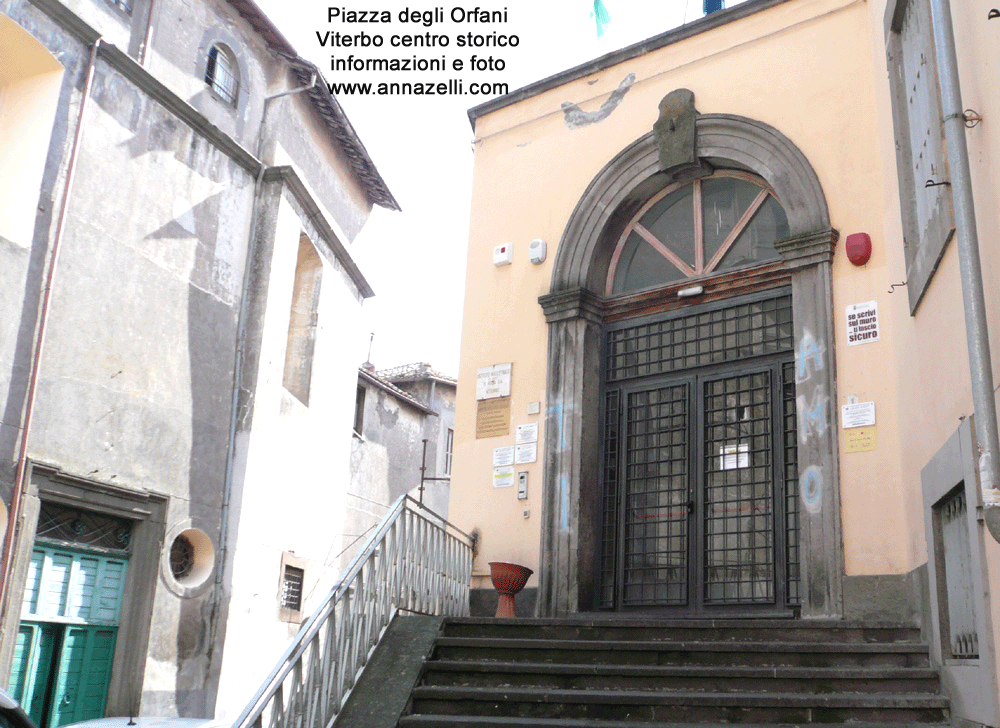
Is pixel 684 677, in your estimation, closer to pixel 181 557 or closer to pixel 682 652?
pixel 682 652

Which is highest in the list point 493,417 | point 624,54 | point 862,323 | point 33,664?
point 624,54

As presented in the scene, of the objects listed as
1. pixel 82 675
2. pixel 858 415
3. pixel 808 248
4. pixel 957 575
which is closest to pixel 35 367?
pixel 82 675

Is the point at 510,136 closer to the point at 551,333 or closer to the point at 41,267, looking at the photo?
the point at 551,333

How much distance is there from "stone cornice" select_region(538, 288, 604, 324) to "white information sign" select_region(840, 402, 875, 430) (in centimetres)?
263

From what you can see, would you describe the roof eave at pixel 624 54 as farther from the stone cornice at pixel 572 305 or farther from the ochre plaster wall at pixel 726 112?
the stone cornice at pixel 572 305

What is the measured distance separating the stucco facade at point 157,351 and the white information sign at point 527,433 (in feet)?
14.1

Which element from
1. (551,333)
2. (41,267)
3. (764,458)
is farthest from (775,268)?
(41,267)

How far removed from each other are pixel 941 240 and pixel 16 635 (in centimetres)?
838

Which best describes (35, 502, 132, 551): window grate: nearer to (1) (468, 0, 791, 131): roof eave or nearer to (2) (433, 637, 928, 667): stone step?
(2) (433, 637, 928, 667): stone step

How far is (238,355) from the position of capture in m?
12.1

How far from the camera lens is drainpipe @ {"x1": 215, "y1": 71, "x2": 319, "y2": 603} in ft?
37.7

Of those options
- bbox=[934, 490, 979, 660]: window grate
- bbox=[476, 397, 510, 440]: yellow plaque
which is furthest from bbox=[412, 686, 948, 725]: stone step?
bbox=[476, 397, 510, 440]: yellow plaque

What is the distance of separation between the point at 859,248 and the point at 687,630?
3.18m

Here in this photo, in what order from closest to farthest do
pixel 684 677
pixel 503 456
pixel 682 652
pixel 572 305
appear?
pixel 684 677 < pixel 682 652 < pixel 572 305 < pixel 503 456
